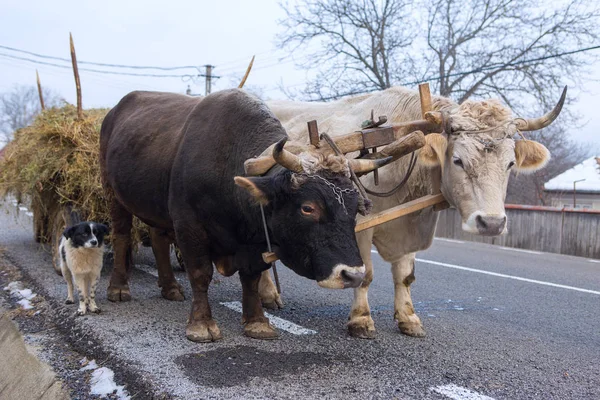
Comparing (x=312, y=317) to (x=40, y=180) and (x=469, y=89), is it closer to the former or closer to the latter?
(x=40, y=180)

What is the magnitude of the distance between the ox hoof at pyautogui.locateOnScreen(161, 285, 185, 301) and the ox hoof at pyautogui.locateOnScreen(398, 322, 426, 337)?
2362 mm

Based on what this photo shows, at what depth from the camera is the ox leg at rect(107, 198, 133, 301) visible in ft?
19.6

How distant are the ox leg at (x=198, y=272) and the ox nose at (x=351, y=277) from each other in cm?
143

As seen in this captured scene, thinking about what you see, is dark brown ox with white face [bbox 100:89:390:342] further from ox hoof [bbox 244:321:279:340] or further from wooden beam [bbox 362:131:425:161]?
wooden beam [bbox 362:131:425:161]

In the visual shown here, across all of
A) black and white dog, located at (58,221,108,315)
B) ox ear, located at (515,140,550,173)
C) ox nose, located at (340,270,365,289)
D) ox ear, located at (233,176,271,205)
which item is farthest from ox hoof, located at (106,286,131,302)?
ox ear, located at (515,140,550,173)

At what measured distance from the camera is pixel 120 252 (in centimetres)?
625

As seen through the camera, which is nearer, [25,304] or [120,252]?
[25,304]

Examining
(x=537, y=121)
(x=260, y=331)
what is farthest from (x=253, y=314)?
(x=537, y=121)

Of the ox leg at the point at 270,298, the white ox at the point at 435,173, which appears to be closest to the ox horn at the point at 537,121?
the white ox at the point at 435,173

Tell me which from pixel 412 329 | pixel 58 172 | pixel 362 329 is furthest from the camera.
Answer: pixel 58 172

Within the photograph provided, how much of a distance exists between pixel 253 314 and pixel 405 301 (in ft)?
4.72

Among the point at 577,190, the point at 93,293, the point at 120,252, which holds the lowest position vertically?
the point at 577,190

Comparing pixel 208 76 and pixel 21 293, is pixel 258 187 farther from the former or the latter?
pixel 208 76

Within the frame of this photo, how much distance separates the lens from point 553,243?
14.2 meters
